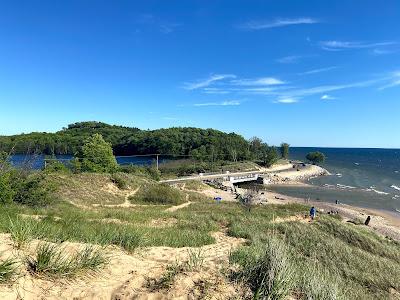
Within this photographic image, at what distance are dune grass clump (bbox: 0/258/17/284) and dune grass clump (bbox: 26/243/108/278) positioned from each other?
1.27 ft

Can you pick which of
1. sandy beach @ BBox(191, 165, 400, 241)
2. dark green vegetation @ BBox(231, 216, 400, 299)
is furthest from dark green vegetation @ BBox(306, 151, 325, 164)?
dark green vegetation @ BBox(231, 216, 400, 299)

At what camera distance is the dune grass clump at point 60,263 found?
5.55 metres

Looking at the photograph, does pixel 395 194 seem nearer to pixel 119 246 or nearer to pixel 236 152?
pixel 236 152

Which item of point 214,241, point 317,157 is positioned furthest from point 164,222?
point 317,157

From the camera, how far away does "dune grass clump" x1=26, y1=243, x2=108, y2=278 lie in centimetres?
555

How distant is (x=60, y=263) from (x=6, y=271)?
872 mm

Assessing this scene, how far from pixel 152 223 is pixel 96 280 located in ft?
44.6

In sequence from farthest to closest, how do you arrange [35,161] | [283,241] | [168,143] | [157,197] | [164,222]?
[168,143], [157,197], [35,161], [164,222], [283,241]

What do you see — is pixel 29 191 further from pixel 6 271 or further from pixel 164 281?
pixel 164 281

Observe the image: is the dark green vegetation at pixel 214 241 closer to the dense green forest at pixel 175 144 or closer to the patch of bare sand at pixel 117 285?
the patch of bare sand at pixel 117 285

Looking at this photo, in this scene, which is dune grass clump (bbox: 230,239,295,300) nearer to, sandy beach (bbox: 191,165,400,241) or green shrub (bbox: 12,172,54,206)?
green shrub (bbox: 12,172,54,206)

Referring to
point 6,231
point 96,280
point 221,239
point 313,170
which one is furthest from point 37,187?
point 313,170

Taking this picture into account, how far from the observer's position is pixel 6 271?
4.99 m

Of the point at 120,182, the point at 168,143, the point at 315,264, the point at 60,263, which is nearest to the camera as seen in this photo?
the point at 60,263
